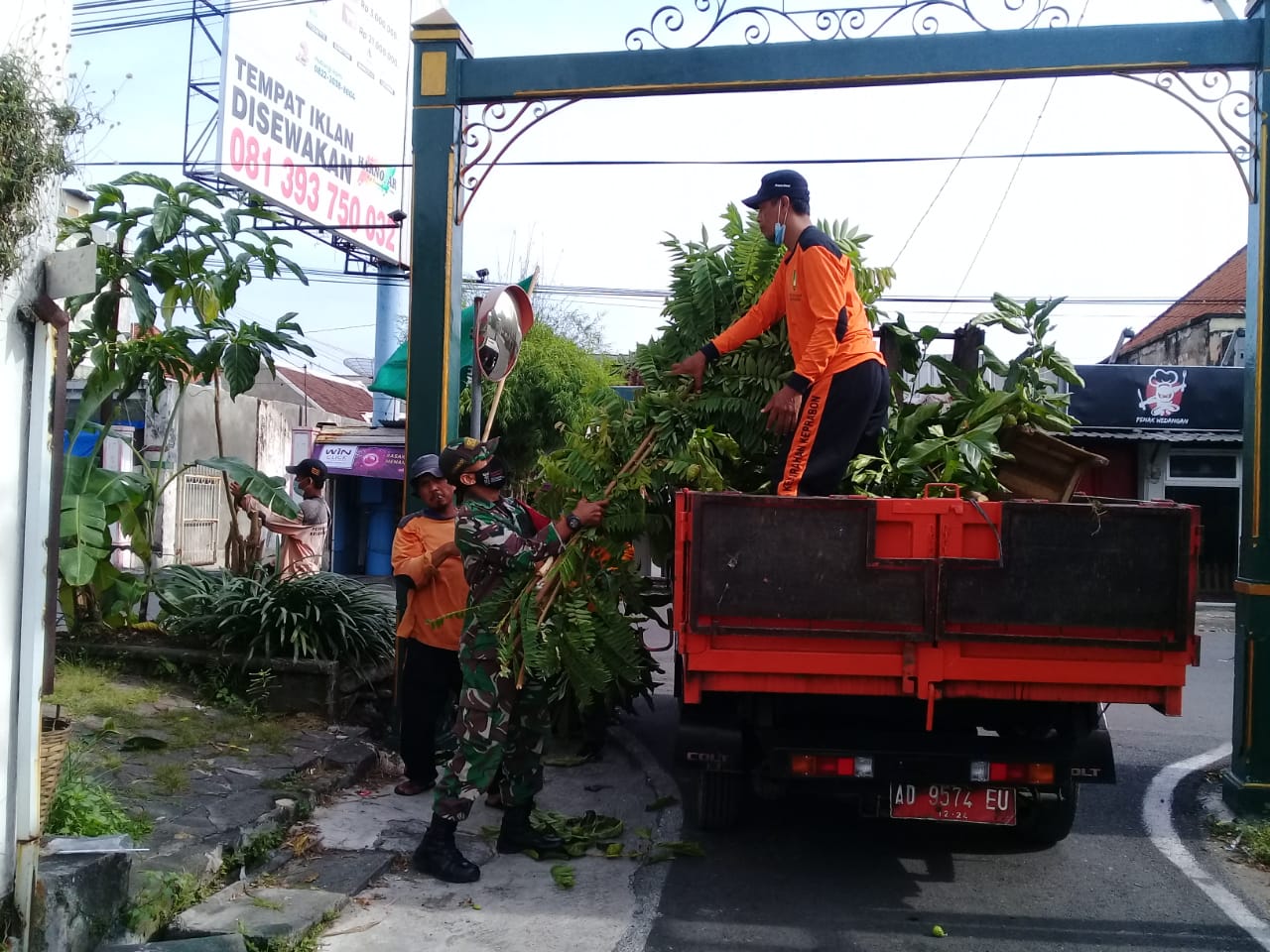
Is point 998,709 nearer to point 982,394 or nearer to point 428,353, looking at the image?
point 982,394

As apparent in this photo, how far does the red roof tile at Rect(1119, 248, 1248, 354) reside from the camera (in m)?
23.6

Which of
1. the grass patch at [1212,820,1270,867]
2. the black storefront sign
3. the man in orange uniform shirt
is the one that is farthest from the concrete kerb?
the black storefront sign

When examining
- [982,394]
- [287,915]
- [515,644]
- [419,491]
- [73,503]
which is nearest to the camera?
[287,915]

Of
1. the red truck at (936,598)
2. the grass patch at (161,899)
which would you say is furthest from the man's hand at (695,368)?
the grass patch at (161,899)

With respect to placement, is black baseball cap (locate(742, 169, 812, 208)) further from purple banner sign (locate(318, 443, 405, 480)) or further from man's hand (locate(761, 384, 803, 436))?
purple banner sign (locate(318, 443, 405, 480))

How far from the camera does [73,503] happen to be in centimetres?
672

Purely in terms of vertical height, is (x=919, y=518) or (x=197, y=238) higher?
(x=197, y=238)

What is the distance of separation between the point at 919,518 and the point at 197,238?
16.9ft

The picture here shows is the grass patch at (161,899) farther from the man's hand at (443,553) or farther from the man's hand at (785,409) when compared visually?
the man's hand at (785,409)

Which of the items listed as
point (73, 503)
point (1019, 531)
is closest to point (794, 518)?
point (1019, 531)

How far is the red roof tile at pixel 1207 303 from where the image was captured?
23.6 m

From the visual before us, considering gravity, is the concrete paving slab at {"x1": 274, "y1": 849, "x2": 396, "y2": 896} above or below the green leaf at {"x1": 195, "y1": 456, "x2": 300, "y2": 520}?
below

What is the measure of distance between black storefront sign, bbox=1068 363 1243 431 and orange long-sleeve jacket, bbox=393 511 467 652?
50.6 ft

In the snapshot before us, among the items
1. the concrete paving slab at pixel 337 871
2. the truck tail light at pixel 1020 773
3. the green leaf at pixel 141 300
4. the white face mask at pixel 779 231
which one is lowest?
the concrete paving slab at pixel 337 871
